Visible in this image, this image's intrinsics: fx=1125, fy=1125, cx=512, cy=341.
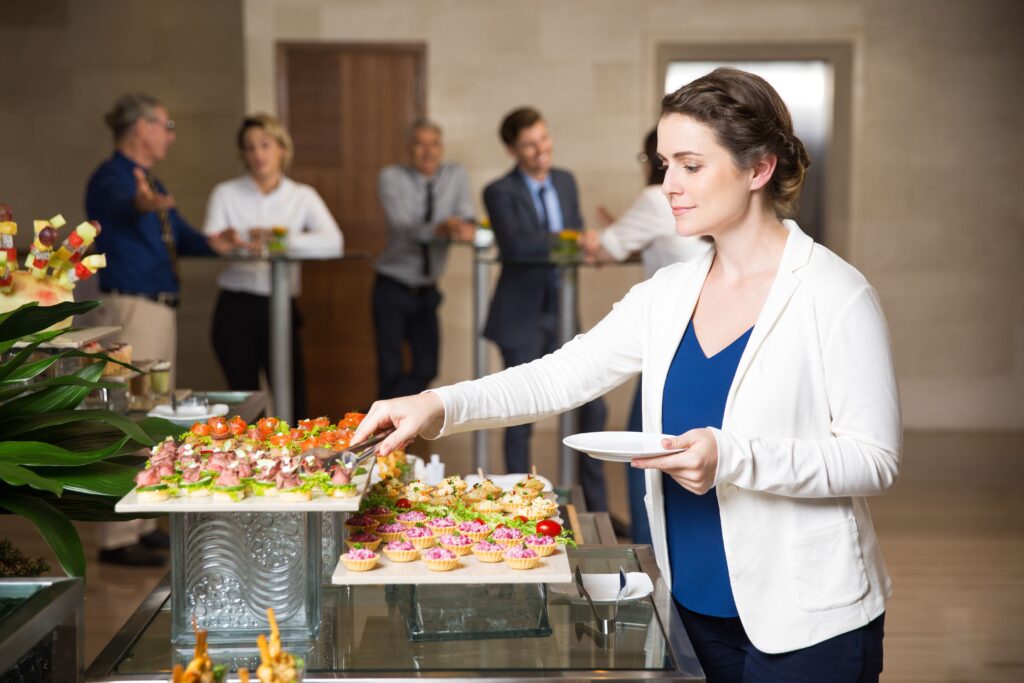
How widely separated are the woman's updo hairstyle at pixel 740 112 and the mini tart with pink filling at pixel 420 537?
2.37ft

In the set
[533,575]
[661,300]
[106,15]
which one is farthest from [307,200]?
[533,575]

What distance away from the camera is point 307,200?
5.65 meters

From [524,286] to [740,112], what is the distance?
3.06 metres

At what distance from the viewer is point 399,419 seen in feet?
5.85

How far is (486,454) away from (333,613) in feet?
11.6

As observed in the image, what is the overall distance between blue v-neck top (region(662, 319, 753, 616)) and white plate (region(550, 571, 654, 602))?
0.08 m

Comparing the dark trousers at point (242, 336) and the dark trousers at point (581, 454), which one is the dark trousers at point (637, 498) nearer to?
the dark trousers at point (581, 454)

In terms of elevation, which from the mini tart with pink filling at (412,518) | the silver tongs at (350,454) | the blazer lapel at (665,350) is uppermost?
the blazer lapel at (665,350)

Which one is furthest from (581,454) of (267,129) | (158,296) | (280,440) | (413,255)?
(280,440)

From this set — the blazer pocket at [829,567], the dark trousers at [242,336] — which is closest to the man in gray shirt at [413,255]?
the dark trousers at [242,336]

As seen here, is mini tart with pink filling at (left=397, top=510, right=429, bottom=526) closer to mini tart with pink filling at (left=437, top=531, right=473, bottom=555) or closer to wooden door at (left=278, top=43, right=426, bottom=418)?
mini tart with pink filling at (left=437, top=531, right=473, bottom=555)

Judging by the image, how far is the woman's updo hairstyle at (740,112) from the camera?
5.52ft

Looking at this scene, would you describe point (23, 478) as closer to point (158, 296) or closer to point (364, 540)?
point (364, 540)

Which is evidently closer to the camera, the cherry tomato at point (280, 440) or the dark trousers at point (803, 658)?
the dark trousers at point (803, 658)
